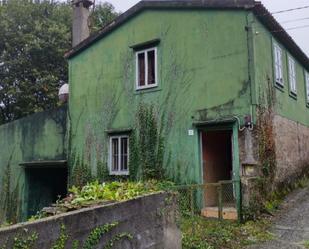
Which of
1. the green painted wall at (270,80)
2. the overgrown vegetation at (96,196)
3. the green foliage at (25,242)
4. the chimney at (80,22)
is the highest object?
the chimney at (80,22)

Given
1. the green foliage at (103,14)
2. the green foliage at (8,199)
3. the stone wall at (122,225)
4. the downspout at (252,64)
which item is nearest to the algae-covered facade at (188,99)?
the downspout at (252,64)

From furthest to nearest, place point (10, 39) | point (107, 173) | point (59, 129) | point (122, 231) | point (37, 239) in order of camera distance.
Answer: point (10, 39) → point (59, 129) → point (107, 173) → point (122, 231) → point (37, 239)

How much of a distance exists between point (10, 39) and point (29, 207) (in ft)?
55.6

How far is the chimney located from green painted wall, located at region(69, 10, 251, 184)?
2.13m

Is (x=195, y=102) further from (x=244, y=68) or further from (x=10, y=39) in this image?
(x=10, y=39)

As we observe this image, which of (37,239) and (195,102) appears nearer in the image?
(37,239)

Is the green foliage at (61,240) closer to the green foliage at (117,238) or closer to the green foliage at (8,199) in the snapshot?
the green foliage at (117,238)

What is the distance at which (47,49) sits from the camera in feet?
98.8

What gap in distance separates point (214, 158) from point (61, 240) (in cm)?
874

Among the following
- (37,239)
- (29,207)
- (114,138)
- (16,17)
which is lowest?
(29,207)

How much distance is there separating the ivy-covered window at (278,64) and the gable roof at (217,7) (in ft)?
1.58

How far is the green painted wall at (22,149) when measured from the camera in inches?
658

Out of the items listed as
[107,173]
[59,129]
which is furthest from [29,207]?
[107,173]

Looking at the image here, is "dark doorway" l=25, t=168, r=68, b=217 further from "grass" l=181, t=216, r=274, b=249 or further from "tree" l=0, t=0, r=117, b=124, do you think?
"tree" l=0, t=0, r=117, b=124
